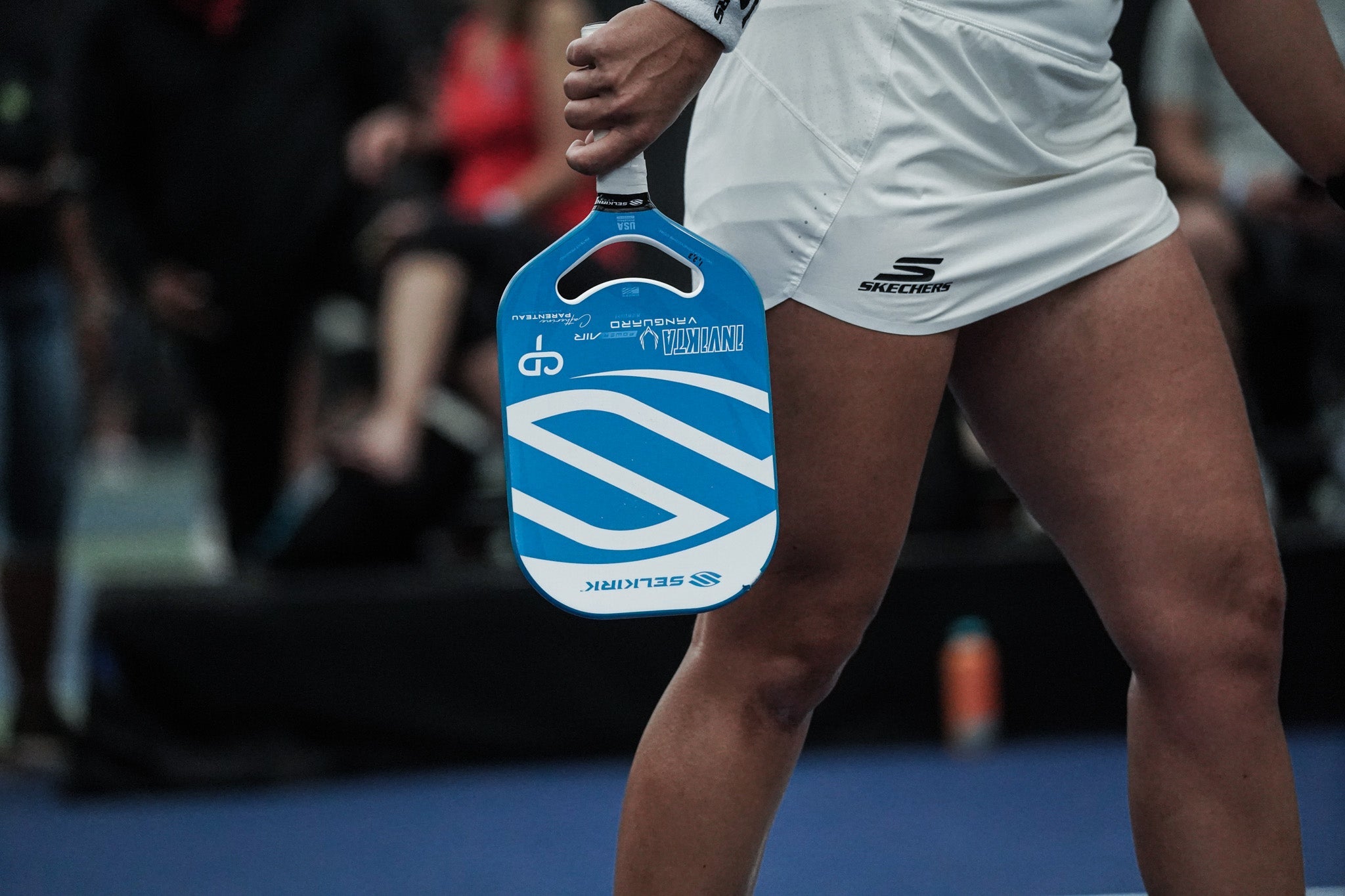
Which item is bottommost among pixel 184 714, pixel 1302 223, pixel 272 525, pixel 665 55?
pixel 184 714

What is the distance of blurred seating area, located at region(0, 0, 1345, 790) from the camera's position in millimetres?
2727

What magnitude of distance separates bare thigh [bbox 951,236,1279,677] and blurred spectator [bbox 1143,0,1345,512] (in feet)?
6.88

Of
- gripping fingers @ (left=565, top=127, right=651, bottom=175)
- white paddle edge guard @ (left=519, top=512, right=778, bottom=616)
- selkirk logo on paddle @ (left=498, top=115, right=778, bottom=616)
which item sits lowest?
white paddle edge guard @ (left=519, top=512, right=778, bottom=616)

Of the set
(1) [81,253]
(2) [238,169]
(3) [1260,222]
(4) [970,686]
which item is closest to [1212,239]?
(3) [1260,222]

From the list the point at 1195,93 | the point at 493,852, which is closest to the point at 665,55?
the point at 493,852

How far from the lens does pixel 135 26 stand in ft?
10.3

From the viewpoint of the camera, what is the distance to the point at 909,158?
107cm

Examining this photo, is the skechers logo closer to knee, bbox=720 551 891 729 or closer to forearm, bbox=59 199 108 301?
knee, bbox=720 551 891 729

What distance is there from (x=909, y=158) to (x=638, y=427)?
28 cm

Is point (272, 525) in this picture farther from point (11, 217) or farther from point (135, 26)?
point (135, 26)

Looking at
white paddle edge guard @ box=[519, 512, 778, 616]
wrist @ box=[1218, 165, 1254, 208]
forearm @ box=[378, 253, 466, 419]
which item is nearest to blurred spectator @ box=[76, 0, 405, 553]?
forearm @ box=[378, 253, 466, 419]

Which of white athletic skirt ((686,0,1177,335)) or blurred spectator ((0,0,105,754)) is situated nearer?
white athletic skirt ((686,0,1177,335))

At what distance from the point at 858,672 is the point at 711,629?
172cm

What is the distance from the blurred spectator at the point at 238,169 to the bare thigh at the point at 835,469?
7.32 feet
